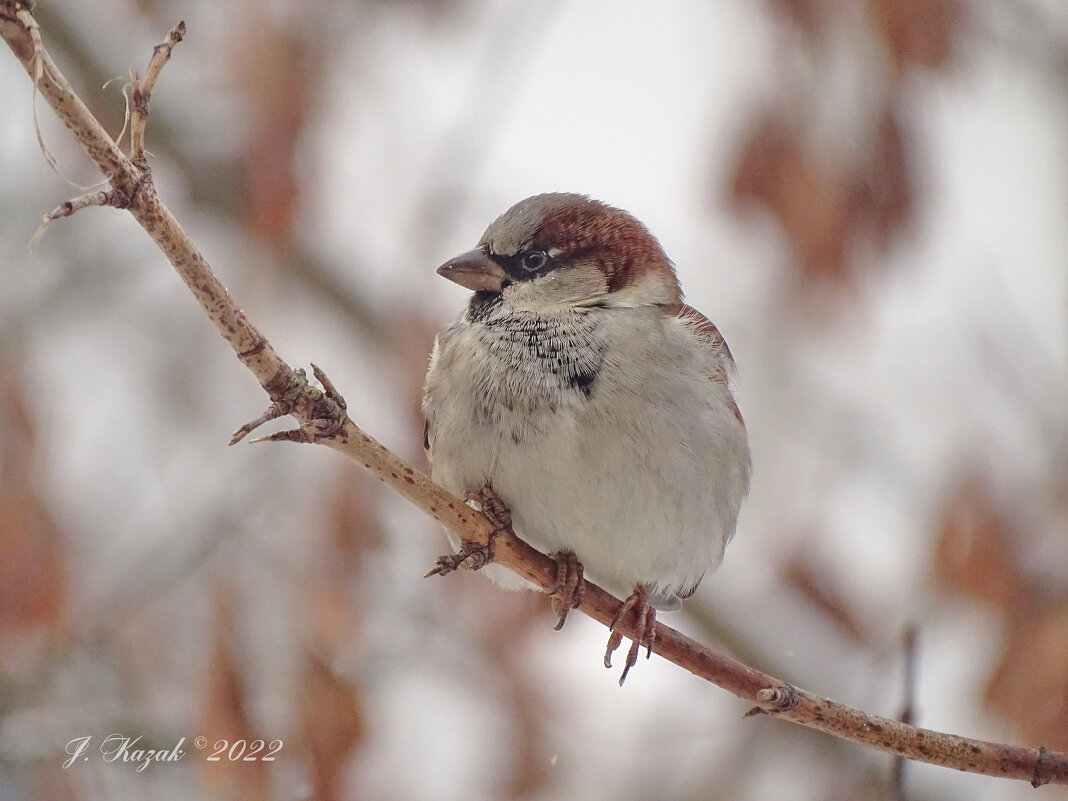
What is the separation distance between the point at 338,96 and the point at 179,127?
0.56 meters

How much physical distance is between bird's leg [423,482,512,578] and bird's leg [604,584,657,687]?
297mm

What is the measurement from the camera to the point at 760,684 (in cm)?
194

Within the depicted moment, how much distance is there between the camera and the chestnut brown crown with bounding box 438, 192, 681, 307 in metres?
2.45

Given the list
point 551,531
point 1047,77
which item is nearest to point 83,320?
point 551,531

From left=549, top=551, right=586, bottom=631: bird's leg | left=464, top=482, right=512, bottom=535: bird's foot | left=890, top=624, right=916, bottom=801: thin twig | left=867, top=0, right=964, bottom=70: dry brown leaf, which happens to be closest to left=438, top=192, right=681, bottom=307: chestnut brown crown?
left=464, top=482, right=512, bottom=535: bird's foot

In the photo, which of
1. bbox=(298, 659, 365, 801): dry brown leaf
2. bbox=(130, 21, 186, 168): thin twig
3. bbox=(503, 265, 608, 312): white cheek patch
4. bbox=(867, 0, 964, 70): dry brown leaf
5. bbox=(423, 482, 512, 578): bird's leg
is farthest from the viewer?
bbox=(867, 0, 964, 70): dry brown leaf

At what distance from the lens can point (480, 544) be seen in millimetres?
1910

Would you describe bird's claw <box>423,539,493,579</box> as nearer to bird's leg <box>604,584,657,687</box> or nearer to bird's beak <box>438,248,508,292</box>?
bird's leg <box>604,584,657,687</box>

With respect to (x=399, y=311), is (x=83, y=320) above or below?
below

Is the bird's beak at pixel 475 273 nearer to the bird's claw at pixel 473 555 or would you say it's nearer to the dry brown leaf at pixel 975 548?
Answer: the bird's claw at pixel 473 555

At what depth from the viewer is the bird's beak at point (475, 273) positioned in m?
2.43

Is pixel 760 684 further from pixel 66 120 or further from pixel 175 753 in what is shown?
pixel 175 753

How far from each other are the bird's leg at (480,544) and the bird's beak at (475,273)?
49 cm

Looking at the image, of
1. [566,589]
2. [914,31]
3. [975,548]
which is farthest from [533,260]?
[975,548]
